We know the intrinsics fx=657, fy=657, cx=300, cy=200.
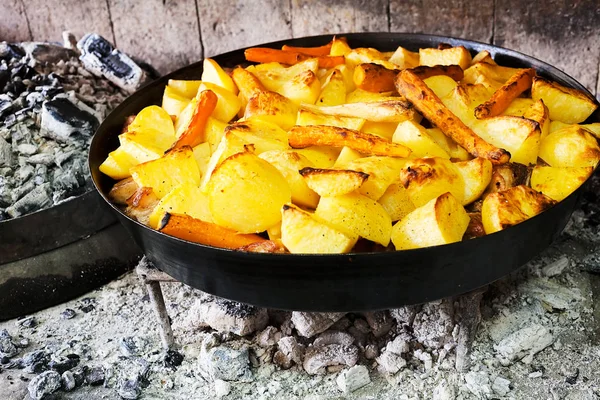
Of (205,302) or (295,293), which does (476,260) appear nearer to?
(295,293)

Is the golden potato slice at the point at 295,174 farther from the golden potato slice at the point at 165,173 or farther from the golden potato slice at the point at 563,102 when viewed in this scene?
the golden potato slice at the point at 563,102

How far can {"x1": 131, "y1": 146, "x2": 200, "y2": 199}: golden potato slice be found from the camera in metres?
2.04

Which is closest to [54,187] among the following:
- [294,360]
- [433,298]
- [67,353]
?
[67,353]

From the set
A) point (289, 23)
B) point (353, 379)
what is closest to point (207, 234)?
point (353, 379)

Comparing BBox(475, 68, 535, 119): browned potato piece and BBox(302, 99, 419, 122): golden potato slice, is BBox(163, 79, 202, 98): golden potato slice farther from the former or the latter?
BBox(475, 68, 535, 119): browned potato piece

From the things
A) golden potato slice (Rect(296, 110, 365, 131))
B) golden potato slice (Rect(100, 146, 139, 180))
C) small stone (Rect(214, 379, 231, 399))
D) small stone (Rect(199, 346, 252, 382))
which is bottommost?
small stone (Rect(214, 379, 231, 399))

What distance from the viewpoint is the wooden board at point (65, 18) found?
4148mm

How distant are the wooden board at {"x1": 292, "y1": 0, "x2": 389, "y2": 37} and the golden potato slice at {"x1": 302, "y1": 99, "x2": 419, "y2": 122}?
4.89 ft

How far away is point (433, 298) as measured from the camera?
1857 millimetres

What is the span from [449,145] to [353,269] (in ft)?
1.99

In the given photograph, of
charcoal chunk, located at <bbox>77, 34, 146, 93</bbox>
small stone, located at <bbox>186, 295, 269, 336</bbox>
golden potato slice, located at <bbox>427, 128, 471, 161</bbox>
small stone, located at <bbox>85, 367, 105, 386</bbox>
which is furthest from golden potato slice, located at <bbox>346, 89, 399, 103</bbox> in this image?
charcoal chunk, located at <bbox>77, 34, 146, 93</bbox>

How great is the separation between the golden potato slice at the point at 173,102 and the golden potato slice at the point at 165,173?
0.39m

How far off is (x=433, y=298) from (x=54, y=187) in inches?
72.2

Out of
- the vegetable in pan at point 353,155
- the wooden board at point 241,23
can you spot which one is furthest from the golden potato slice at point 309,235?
the wooden board at point 241,23
